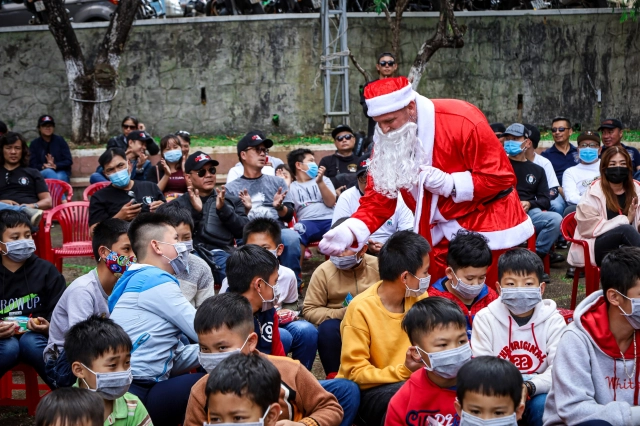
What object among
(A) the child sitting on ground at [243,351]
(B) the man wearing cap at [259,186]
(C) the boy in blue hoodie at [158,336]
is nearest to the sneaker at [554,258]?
(B) the man wearing cap at [259,186]

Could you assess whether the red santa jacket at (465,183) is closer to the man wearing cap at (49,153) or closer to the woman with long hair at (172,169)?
the woman with long hair at (172,169)

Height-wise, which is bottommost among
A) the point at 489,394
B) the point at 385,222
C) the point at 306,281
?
the point at 306,281

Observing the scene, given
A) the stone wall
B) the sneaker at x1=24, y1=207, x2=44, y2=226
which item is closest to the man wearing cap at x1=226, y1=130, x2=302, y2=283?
the sneaker at x1=24, y1=207, x2=44, y2=226

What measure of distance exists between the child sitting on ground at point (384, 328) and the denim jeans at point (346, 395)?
8 cm

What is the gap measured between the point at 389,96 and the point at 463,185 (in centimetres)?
64

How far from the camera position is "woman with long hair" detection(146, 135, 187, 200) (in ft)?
27.3

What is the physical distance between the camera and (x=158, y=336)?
4152mm

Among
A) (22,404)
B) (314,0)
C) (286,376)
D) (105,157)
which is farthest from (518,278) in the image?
(314,0)

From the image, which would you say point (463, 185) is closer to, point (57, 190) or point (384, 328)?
point (384, 328)

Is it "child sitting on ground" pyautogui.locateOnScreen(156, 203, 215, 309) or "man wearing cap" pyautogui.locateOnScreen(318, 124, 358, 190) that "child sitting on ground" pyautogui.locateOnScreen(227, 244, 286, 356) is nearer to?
"child sitting on ground" pyautogui.locateOnScreen(156, 203, 215, 309)

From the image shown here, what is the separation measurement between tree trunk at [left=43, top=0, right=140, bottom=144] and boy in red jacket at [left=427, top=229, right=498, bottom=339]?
8.90 metres

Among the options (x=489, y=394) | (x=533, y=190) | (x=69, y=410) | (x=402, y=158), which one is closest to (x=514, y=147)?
(x=533, y=190)

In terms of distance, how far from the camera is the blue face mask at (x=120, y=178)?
23.4 feet

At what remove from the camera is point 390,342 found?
4113 millimetres
